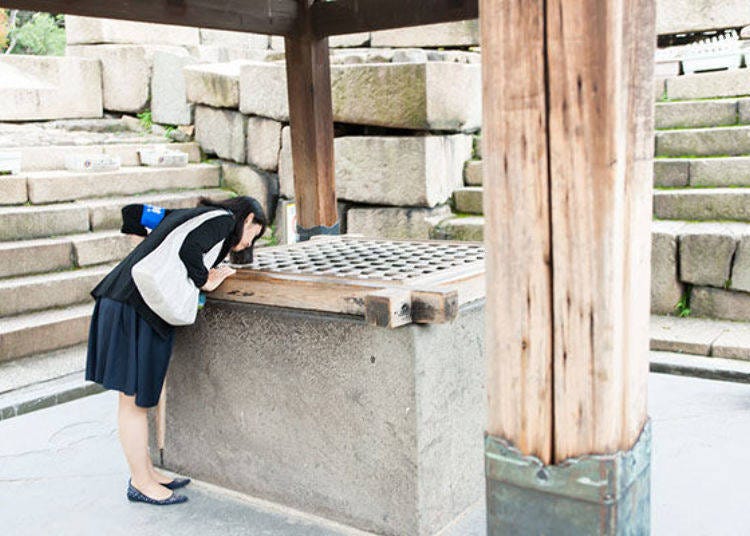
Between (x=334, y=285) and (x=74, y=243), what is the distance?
398 cm

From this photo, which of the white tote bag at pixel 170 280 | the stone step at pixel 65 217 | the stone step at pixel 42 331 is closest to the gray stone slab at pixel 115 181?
the stone step at pixel 65 217

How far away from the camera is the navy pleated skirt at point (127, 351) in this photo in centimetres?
298

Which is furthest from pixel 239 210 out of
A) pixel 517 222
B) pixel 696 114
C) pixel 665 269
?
pixel 696 114

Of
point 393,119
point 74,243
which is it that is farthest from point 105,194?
point 393,119

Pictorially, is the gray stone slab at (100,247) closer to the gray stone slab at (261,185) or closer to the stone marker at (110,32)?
the gray stone slab at (261,185)

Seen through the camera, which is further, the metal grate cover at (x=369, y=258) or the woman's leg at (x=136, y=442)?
the metal grate cover at (x=369, y=258)

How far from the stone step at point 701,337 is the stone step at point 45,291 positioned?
4.12m

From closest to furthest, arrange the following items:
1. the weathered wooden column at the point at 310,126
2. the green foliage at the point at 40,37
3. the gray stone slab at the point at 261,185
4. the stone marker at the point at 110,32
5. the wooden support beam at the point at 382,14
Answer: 1. the wooden support beam at the point at 382,14
2. the weathered wooden column at the point at 310,126
3. the gray stone slab at the point at 261,185
4. the stone marker at the point at 110,32
5. the green foliage at the point at 40,37

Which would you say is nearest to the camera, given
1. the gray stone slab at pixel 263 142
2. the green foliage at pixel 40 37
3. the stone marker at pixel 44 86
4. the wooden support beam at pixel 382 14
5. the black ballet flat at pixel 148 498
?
the black ballet flat at pixel 148 498

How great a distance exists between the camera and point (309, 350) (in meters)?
2.97

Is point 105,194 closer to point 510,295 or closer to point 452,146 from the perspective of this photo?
point 452,146

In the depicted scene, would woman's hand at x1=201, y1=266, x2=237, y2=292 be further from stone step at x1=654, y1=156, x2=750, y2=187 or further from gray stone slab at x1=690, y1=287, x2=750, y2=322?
stone step at x1=654, y1=156, x2=750, y2=187

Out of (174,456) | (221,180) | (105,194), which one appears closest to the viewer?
(174,456)

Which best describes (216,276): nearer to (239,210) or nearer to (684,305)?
(239,210)
